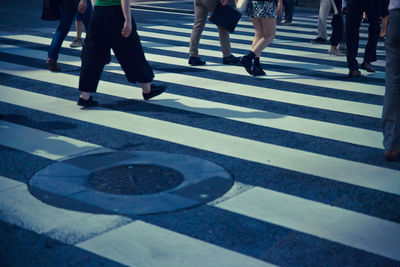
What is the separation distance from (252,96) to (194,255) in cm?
435

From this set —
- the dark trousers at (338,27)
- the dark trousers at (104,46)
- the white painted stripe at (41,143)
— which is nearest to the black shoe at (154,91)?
the dark trousers at (104,46)

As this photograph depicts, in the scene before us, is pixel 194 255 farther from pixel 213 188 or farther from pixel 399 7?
pixel 399 7

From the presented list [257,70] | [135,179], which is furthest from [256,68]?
[135,179]

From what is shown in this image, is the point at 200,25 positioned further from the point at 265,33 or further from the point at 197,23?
the point at 265,33

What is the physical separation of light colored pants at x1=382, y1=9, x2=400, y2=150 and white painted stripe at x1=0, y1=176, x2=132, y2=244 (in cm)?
242

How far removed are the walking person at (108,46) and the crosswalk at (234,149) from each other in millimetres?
306

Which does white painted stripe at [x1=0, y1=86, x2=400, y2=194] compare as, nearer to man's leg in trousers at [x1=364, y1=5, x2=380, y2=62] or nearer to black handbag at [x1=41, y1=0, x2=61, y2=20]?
black handbag at [x1=41, y1=0, x2=61, y2=20]

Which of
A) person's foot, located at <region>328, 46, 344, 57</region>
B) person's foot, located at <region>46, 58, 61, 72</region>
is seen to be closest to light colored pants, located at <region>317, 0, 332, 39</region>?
person's foot, located at <region>328, 46, 344, 57</region>

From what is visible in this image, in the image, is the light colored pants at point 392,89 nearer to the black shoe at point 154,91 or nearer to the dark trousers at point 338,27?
the black shoe at point 154,91

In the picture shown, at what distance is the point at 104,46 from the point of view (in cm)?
697

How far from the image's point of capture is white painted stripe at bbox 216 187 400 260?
3.78 metres

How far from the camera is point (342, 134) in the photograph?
6164 millimetres

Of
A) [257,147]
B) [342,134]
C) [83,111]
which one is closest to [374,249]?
[257,147]

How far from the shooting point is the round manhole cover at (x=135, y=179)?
4.53m
